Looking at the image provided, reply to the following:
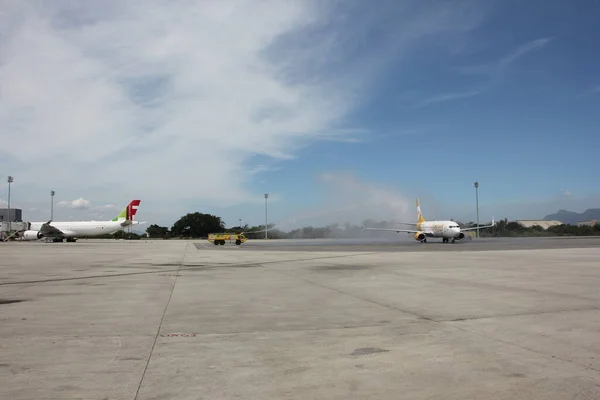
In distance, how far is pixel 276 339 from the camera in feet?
23.0

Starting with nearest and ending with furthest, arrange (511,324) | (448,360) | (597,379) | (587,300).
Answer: (597,379) < (448,360) < (511,324) < (587,300)

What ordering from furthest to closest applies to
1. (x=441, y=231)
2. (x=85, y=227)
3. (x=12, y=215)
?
(x=12, y=215)
(x=85, y=227)
(x=441, y=231)

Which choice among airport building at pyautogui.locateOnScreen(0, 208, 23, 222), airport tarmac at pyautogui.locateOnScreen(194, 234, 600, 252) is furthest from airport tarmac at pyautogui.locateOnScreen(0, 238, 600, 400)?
airport building at pyautogui.locateOnScreen(0, 208, 23, 222)

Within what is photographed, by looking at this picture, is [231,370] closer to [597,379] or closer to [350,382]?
[350,382]

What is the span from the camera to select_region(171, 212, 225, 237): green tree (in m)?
144

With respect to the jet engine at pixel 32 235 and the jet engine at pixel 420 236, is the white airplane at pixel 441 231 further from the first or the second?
the jet engine at pixel 32 235

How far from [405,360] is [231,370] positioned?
215 cm

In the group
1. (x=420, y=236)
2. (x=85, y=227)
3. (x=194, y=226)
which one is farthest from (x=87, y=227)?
(x=194, y=226)

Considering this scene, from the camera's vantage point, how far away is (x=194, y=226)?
5674 inches

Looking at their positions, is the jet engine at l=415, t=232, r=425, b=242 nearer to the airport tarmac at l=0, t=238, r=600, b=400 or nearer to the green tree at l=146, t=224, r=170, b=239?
the airport tarmac at l=0, t=238, r=600, b=400

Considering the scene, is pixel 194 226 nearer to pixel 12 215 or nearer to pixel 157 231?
pixel 157 231

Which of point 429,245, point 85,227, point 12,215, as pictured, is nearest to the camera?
point 429,245

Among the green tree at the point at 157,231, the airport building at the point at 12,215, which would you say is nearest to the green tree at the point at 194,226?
the green tree at the point at 157,231

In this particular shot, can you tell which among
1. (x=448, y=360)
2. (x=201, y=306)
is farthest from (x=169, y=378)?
(x=201, y=306)
